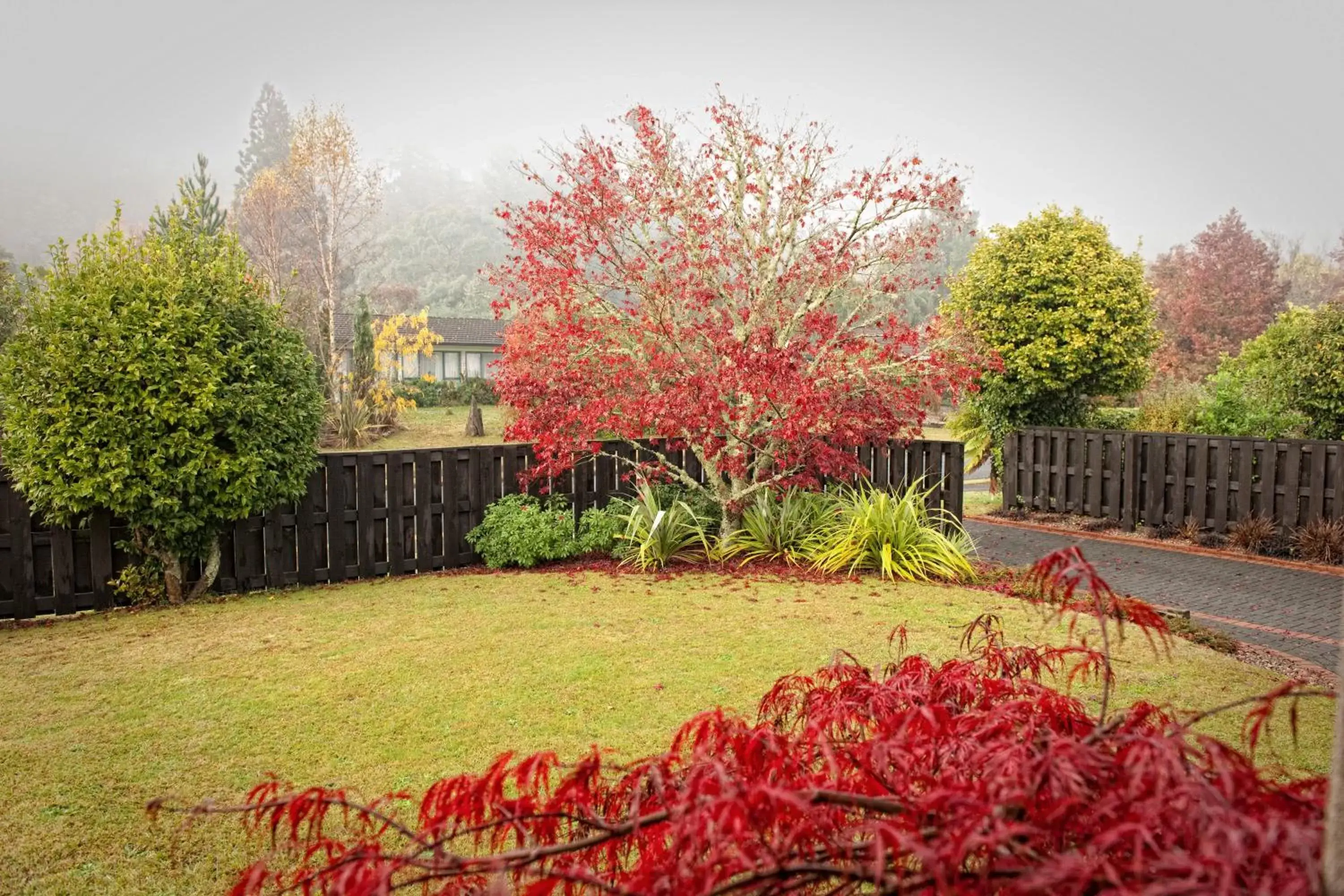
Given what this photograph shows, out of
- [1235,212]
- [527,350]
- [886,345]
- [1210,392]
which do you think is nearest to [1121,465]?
[1210,392]

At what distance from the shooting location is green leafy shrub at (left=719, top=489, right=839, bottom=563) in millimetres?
9156

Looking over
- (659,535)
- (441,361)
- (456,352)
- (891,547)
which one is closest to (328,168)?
(456,352)

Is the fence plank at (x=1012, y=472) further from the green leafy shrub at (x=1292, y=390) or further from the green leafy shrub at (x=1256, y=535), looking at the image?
the green leafy shrub at (x=1256, y=535)

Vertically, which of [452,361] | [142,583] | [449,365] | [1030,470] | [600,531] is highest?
[452,361]

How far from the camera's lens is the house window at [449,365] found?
42.9 metres

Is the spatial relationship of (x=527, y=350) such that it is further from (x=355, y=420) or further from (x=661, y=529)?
(x=355, y=420)

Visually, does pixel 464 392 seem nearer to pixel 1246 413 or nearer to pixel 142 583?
pixel 142 583

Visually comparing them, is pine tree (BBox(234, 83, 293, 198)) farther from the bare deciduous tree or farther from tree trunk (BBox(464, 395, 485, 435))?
tree trunk (BBox(464, 395, 485, 435))

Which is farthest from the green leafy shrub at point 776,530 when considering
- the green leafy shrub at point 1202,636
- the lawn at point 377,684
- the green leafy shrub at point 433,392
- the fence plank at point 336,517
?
the green leafy shrub at point 433,392

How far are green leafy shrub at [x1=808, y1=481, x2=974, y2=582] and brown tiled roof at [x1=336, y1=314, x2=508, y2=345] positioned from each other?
33514 mm

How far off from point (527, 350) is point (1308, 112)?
398 ft

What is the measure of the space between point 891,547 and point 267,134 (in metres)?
73.0

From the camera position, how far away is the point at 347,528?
8.28 metres

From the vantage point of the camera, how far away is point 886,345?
9.36m
